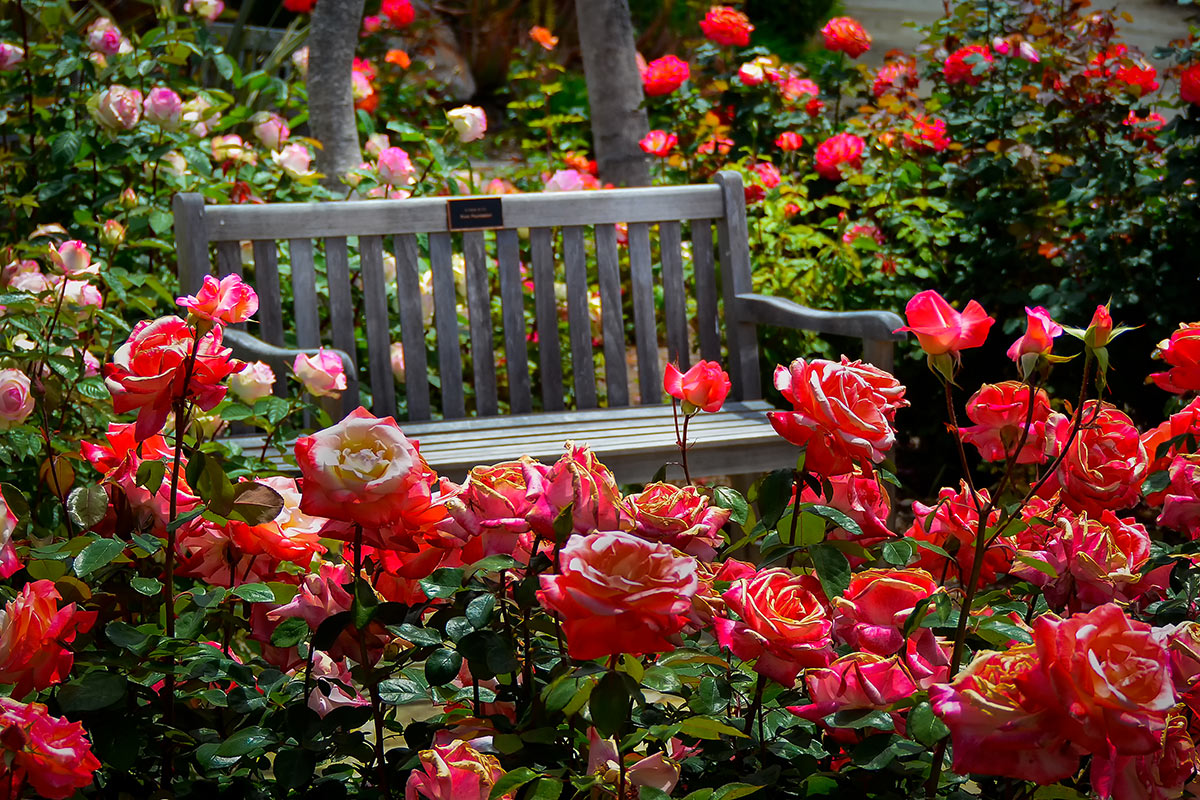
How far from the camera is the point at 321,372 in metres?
1.98

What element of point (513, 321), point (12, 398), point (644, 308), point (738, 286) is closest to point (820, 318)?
point (738, 286)

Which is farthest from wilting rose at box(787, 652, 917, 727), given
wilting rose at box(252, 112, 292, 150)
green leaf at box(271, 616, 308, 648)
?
wilting rose at box(252, 112, 292, 150)

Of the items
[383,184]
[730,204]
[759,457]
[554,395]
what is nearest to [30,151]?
[383,184]

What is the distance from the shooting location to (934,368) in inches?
31.9

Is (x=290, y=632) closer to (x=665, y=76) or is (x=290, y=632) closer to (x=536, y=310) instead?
(x=536, y=310)

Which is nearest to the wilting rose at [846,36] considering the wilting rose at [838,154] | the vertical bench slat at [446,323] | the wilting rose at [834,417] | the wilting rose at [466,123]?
the wilting rose at [838,154]

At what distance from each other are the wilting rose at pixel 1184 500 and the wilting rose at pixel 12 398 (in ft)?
3.80

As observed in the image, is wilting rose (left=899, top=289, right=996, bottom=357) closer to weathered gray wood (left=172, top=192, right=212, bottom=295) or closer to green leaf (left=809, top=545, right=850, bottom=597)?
green leaf (left=809, top=545, right=850, bottom=597)

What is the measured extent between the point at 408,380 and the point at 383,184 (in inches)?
26.4

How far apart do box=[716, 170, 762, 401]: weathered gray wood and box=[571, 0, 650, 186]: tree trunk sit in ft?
3.85

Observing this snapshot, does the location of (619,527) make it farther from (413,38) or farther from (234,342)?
(413,38)

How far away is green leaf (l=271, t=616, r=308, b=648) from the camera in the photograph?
81 cm

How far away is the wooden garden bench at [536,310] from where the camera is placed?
246 centimetres

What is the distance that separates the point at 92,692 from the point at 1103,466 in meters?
0.78
